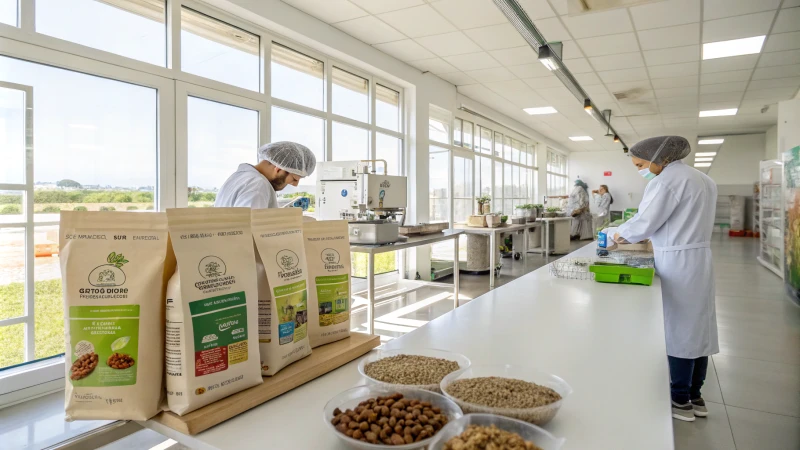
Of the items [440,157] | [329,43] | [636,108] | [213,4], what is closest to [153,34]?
[213,4]

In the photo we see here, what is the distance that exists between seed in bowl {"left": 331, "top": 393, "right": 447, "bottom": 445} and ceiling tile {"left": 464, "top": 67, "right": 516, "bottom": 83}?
6.15 metres

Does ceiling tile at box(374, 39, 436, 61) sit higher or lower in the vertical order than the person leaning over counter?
higher

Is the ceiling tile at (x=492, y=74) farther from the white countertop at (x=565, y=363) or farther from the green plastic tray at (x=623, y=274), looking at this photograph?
the white countertop at (x=565, y=363)

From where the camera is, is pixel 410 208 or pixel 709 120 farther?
pixel 709 120

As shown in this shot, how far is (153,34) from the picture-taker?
11.1 feet

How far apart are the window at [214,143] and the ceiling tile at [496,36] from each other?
255 centimetres

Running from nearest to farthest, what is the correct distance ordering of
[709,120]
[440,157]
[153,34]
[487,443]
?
[487,443] → [153,34] → [440,157] → [709,120]

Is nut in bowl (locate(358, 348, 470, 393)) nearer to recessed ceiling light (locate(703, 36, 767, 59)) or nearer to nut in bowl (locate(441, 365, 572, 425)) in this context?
nut in bowl (locate(441, 365, 572, 425))

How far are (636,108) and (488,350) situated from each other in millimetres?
9005

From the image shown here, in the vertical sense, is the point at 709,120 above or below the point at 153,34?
above

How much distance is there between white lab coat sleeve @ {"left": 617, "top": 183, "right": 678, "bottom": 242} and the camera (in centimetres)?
239

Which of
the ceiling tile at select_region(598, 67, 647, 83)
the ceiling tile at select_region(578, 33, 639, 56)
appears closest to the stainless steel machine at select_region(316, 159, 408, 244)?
the ceiling tile at select_region(578, 33, 639, 56)

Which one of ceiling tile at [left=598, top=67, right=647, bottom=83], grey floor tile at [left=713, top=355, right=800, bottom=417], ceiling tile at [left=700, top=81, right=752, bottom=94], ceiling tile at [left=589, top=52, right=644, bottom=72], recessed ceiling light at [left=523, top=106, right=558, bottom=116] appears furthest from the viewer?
recessed ceiling light at [left=523, top=106, right=558, bottom=116]

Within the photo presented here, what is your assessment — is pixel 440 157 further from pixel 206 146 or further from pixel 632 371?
pixel 632 371
